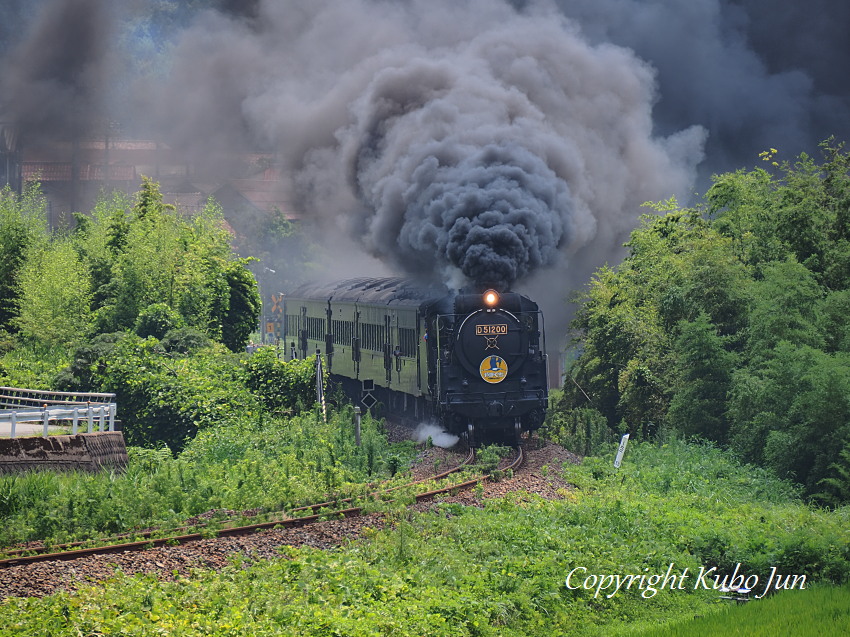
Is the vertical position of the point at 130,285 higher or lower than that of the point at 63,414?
higher

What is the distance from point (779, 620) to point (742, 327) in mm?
13607

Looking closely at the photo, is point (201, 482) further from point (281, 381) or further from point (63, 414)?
point (281, 381)

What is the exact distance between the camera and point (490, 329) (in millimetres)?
18219

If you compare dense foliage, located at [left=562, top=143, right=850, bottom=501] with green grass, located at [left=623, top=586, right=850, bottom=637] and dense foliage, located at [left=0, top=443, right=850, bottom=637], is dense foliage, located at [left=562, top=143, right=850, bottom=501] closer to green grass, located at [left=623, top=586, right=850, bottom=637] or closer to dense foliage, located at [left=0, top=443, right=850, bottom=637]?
dense foliage, located at [left=0, top=443, right=850, bottom=637]

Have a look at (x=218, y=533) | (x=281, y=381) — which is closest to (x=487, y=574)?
(x=218, y=533)

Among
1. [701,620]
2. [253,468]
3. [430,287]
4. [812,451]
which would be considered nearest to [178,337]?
[430,287]

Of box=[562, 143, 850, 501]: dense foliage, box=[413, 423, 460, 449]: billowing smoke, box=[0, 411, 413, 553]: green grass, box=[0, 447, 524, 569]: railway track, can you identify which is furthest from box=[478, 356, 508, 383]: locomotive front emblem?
box=[562, 143, 850, 501]: dense foliage

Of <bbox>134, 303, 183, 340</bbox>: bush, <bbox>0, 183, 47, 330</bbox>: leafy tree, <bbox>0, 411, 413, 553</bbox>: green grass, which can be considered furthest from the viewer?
<bbox>0, 183, 47, 330</bbox>: leafy tree

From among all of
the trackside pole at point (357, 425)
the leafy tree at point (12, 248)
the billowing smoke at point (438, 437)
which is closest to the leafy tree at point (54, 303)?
the leafy tree at point (12, 248)

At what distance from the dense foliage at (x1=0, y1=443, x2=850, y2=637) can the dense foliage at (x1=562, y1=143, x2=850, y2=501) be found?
2.91 m

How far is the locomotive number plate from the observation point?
1816cm

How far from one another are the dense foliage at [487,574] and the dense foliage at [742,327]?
115 inches

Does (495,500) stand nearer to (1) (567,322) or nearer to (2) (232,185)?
(1) (567,322)

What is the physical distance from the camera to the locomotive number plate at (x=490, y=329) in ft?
59.6
